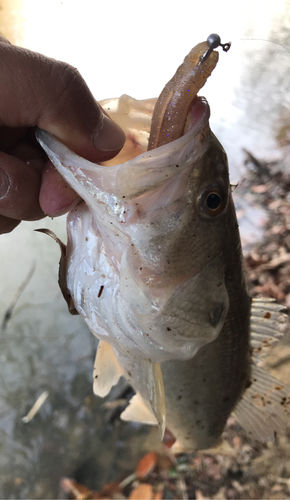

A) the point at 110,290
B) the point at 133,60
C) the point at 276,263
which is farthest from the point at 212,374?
the point at 133,60

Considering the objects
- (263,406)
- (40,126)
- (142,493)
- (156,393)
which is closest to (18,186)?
(40,126)

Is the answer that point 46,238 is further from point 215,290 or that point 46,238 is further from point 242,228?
point 215,290

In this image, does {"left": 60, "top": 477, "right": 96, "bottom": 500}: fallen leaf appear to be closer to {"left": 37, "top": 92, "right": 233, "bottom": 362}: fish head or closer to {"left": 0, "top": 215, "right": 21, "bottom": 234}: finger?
{"left": 37, "top": 92, "right": 233, "bottom": 362}: fish head

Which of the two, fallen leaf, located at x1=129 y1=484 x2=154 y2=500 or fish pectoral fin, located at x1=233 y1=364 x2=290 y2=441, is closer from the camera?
fish pectoral fin, located at x1=233 y1=364 x2=290 y2=441

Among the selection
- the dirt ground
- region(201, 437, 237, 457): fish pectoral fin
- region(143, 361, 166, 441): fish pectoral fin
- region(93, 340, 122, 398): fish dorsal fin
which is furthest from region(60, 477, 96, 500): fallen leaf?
region(143, 361, 166, 441): fish pectoral fin

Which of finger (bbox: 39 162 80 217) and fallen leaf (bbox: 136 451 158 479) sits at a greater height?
finger (bbox: 39 162 80 217)

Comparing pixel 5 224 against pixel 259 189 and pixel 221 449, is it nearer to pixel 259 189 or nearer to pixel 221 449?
pixel 221 449
